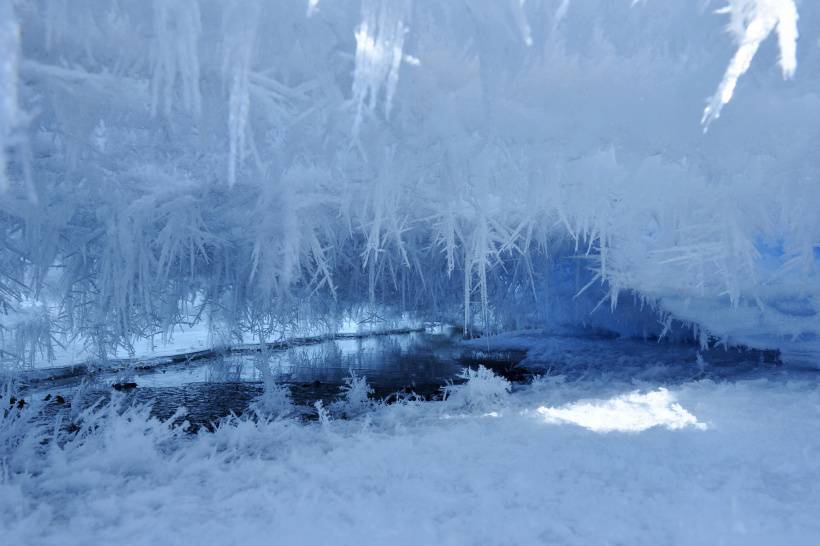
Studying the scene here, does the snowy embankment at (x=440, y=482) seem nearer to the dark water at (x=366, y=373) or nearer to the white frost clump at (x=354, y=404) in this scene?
the white frost clump at (x=354, y=404)

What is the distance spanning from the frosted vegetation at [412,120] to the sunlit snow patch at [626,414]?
105 cm

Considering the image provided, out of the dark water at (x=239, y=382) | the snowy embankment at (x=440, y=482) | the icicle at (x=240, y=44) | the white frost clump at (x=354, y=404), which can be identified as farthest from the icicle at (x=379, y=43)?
the dark water at (x=239, y=382)

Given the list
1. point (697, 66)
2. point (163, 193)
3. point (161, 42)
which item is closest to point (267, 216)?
point (163, 193)

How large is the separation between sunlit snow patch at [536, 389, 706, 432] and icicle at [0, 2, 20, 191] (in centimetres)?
326

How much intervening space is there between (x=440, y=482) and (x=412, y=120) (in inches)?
75.0

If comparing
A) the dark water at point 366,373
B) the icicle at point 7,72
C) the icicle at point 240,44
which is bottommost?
the dark water at point 366,373

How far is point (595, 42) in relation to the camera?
2.67 m

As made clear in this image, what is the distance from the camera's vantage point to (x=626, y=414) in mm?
3645

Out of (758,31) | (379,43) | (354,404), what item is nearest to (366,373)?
(354,404)

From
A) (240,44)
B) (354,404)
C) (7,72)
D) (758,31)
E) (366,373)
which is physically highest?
(240,44)

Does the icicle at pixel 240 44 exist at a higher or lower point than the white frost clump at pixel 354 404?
higher

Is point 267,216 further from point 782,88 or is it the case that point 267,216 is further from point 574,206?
point 782,88

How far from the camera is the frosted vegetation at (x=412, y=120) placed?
180 cm

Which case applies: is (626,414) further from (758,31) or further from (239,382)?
(239,382)
